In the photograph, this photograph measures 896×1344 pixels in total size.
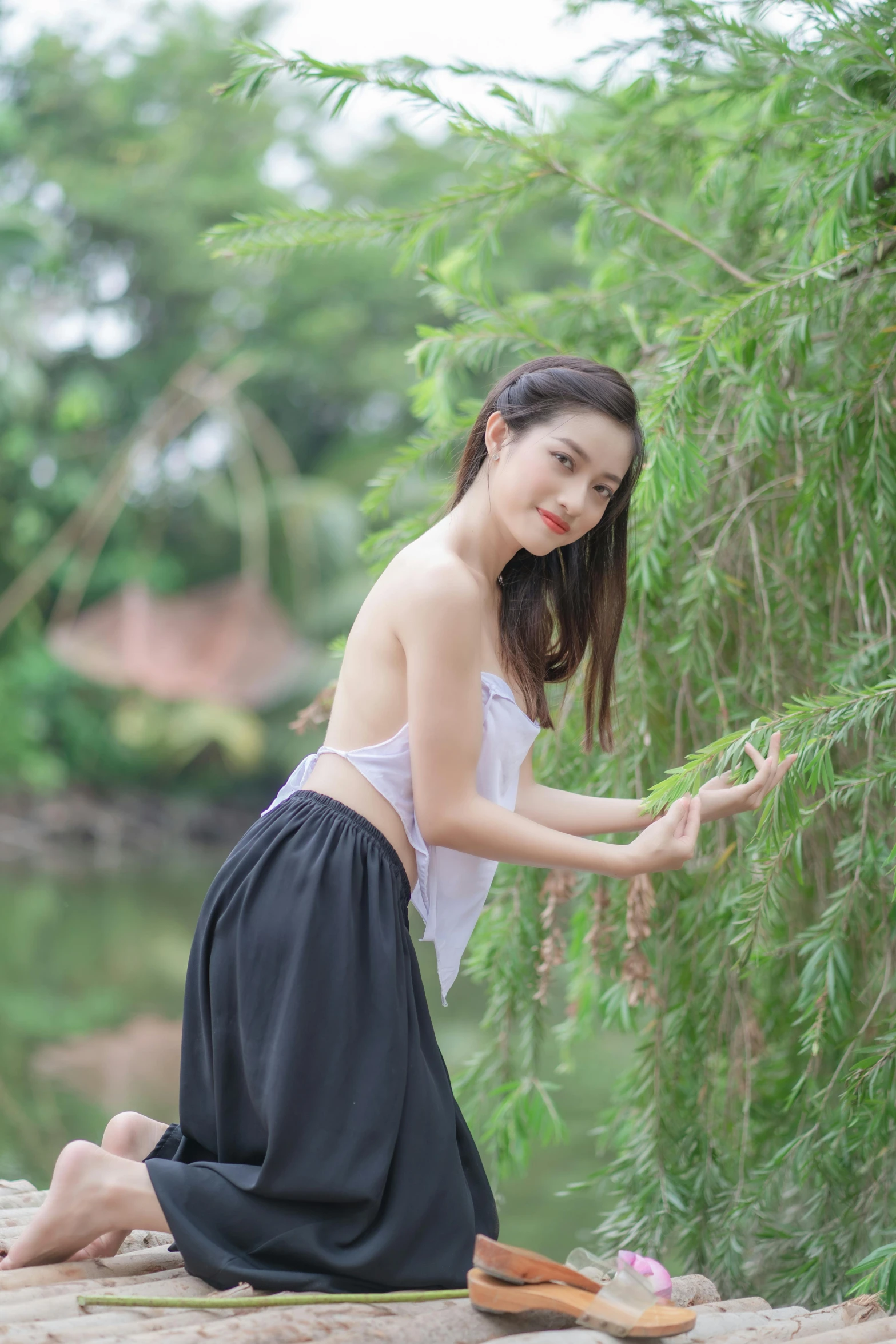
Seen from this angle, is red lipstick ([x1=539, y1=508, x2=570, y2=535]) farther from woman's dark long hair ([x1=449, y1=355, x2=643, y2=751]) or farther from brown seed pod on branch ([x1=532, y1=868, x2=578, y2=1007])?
brown seed pod on branch ([x1=532, y1=868, x2=578, y2=1007])

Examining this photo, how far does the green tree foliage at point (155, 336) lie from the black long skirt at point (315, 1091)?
8.75m

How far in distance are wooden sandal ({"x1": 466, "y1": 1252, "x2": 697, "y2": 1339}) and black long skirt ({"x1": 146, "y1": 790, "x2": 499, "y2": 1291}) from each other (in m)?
0.13

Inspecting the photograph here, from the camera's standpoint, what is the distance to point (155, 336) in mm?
11828

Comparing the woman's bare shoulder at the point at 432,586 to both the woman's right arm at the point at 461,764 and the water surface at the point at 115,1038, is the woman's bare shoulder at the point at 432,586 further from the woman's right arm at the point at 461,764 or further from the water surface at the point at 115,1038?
the water surface at the point at 115,1038

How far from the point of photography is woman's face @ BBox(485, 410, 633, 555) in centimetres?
149

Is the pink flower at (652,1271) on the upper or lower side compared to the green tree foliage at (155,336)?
lower

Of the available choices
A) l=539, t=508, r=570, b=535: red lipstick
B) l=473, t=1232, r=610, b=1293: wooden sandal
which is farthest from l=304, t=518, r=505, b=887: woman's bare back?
l=473, t=1232, r=610, b=1293: wooden sandal

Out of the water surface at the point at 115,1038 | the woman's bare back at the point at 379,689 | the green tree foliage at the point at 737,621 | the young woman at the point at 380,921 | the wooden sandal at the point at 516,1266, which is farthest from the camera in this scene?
the water surface at the point at 115,1038

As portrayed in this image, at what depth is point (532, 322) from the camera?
7.23 feet

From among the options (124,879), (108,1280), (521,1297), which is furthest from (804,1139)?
(124,879)

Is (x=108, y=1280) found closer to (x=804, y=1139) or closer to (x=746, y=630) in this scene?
(x=804, y=1139)

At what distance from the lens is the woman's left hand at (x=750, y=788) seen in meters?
1.43

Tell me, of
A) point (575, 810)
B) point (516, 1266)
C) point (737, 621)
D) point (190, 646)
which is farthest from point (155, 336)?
point (516, 1266)

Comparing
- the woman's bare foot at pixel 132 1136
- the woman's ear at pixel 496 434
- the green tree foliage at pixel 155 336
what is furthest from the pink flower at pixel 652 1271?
the green tree foliage at pixel 155 336
